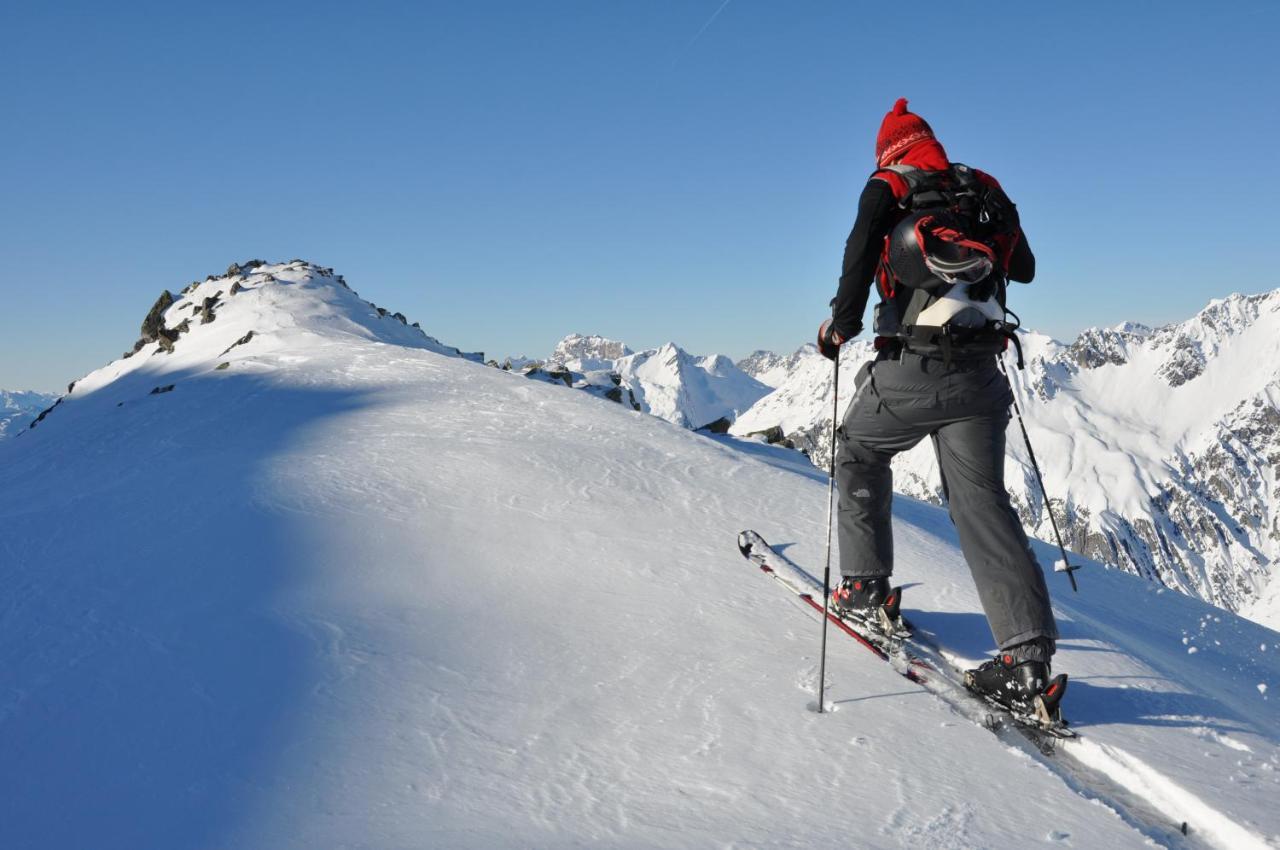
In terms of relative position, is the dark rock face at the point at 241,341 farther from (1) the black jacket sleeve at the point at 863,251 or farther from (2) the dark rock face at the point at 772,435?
(1) the black jacket sleeve at the point at 863,251

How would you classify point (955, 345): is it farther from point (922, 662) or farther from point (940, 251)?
point (922, 662)

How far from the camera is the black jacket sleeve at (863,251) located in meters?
4.18

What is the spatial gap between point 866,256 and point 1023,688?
2.46 metres

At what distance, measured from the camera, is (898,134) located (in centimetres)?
447

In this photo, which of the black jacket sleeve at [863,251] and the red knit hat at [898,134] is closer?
the black jacket sleeve at [863,251]

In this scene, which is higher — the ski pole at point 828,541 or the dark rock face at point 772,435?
the dark rock face at point 772,435

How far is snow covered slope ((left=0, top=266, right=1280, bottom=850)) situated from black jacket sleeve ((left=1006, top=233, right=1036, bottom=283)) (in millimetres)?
2320

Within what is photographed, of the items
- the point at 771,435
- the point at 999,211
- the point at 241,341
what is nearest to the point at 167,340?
the point at 241,341

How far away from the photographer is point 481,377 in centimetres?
1318

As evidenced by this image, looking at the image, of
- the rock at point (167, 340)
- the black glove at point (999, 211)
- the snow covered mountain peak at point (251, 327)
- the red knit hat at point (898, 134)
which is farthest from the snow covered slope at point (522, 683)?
the rock at point (167, 340)

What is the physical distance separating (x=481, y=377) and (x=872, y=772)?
36.0ft

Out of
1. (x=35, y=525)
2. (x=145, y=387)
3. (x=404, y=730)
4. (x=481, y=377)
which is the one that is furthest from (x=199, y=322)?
(x=404, y=730)

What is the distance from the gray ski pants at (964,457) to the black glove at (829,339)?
25 cm

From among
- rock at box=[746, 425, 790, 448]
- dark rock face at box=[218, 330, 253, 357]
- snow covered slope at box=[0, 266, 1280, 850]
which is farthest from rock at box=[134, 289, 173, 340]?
snow covered slope at box=[0, 266, 1280, 850]
